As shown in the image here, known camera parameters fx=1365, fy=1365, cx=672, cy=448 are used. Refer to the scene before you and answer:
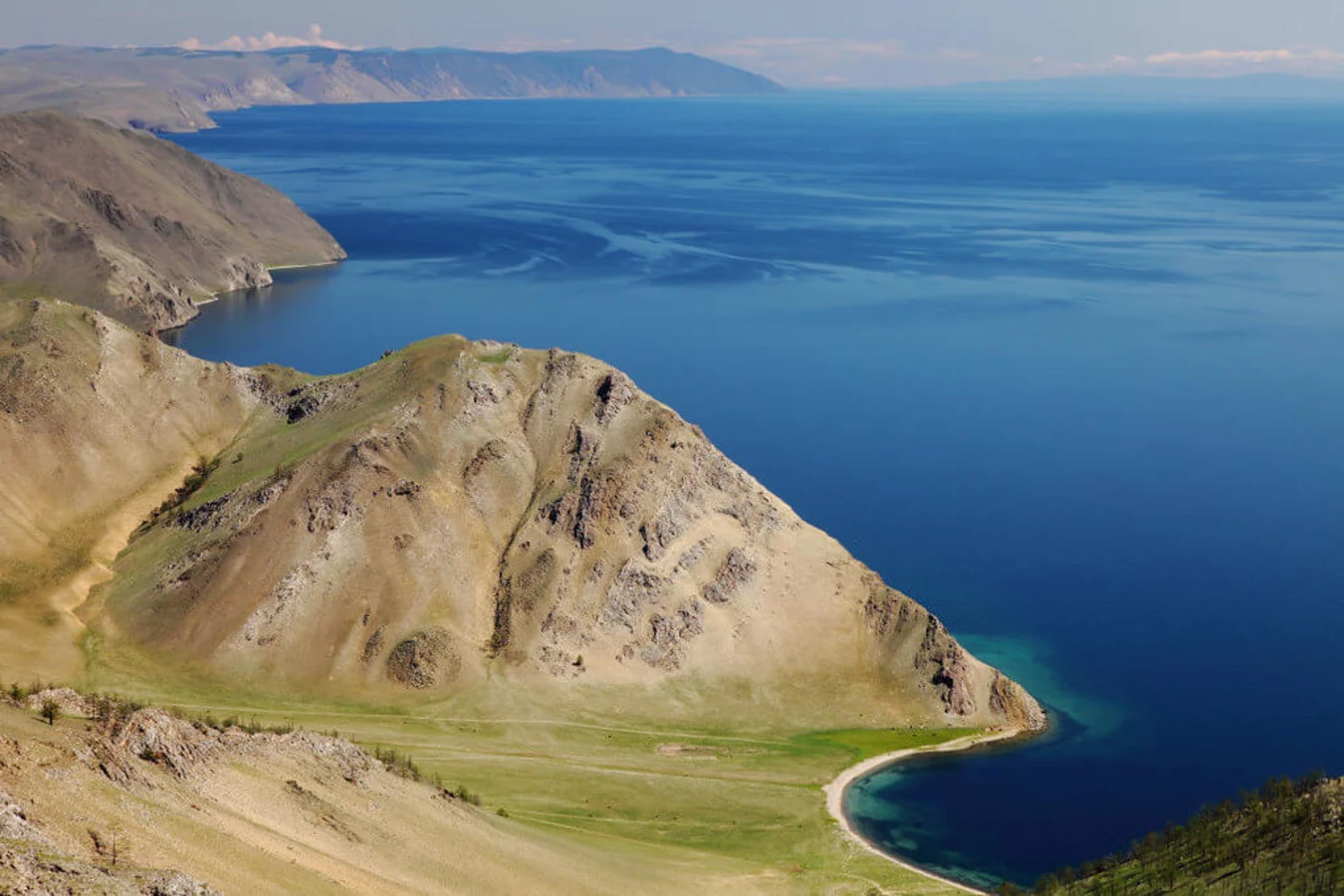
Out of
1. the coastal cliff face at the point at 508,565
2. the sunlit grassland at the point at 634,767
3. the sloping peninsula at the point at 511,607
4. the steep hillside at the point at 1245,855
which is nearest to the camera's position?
the steep hillside at the point at 1245,855

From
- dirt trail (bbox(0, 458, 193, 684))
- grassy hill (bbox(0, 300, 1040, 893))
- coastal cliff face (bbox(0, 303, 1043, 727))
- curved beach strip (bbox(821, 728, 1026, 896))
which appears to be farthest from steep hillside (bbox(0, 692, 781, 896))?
coastal cliff face (bbox(0, 303, 1043, 727))

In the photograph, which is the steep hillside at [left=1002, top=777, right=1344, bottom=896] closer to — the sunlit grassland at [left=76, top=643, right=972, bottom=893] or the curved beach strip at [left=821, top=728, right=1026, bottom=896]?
the curved beach strip at [left=821, top=728, right=1026, bottom=896]

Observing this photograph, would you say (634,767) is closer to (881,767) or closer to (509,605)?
(881,767)

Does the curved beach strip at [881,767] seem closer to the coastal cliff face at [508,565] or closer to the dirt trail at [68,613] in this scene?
the coastal cliff face at [508,565]

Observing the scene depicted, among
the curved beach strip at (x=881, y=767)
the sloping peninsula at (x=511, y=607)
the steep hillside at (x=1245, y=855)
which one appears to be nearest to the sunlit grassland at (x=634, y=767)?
the sloping peninsula at (x=511, y=607)

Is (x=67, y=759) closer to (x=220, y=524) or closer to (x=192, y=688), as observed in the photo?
(x=192, y=688)

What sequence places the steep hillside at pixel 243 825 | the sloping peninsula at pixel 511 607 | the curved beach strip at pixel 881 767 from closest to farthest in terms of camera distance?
the steep hillside at pixel 243 825 < the curved beach strip at pixel 881 767 < the sloping peninsula at pixel 511 607
